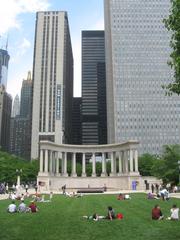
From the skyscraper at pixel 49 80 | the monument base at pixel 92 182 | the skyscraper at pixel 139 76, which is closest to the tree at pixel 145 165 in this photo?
the monument base at pixel 92 182

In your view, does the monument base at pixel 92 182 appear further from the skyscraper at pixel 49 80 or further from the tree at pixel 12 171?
the skyscraper at pixel 49 80

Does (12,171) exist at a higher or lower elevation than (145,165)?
lower

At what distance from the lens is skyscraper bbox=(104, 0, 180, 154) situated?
559 feet

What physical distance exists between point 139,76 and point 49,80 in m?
50.4

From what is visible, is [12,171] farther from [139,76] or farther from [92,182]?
[139,76]

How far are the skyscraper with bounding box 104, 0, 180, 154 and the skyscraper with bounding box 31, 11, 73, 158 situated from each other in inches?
1048

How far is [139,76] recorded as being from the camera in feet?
582

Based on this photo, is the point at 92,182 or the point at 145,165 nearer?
the point at 92,182

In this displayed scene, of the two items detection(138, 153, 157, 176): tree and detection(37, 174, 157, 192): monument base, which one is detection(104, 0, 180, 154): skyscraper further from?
detection(37, 174, 157, 192): monument base

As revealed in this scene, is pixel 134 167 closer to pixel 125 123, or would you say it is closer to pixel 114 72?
pixel 125 123

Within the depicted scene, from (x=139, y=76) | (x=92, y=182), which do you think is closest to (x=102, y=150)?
(x=92, y=182)

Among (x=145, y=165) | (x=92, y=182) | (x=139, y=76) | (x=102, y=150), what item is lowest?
A: (x=92, y=182)

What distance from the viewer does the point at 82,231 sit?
59.5 feet

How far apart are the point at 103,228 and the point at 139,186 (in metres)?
75.1
